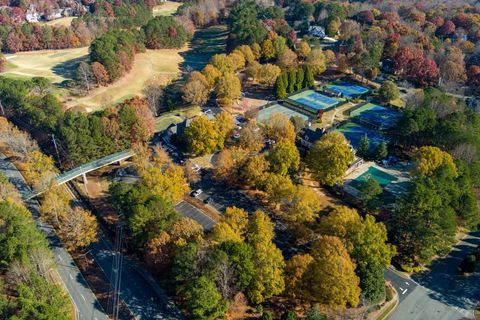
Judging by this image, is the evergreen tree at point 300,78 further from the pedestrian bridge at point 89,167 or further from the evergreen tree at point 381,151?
the pedestrian bridge at point 89,167

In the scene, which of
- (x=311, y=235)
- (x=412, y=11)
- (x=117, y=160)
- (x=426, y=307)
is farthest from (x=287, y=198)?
(x=412, y=11)

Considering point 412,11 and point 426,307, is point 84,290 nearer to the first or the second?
point 426,307

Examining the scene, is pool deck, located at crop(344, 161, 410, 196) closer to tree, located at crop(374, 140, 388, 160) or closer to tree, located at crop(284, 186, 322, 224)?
tree, located at crop(374, 140, 388, 160)

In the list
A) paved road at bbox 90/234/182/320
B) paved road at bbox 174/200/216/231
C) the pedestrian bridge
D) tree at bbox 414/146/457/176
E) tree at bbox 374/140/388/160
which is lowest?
paved road at bbox 90/234/182/320

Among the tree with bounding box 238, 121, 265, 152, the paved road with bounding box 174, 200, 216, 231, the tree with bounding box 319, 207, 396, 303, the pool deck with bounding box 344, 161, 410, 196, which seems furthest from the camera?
the tree with bounding box 238, 121, 265, 152

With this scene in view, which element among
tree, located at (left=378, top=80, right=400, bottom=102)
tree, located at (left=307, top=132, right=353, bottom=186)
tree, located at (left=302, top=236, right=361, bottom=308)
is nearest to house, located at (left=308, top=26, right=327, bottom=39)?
tree, located at (left=378, top=80, right=400, bottom=102)

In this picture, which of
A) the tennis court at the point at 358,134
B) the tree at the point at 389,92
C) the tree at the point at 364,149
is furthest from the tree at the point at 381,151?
the tree at the point at 389,92

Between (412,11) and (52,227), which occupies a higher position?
(412,11)
